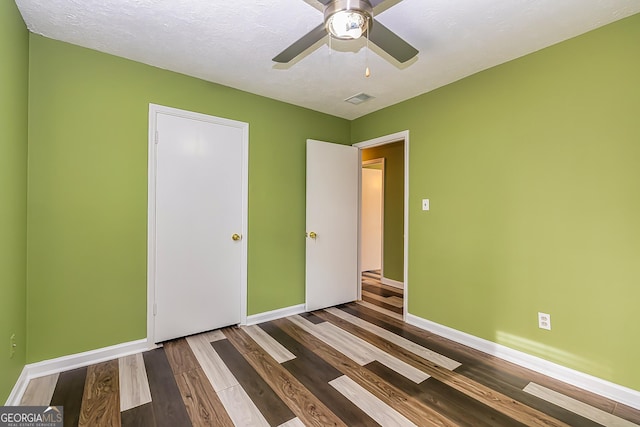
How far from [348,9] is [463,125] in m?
1.87

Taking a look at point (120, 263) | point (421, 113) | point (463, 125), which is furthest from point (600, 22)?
point (120, 263)

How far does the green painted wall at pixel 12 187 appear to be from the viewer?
1530mm

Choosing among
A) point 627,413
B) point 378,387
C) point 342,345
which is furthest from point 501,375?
point 342,345

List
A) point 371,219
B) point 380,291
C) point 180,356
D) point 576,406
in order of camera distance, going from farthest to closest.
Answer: point 371,219
point 380,291
point 180,356
point 576,406

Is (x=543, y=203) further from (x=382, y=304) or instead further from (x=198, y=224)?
(x=198, y=224)

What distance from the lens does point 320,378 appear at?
2.05m

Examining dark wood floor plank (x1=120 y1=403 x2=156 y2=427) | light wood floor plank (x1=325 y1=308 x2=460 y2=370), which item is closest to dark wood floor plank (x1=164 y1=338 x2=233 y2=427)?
dark wood floor plank (x1=120 y1=403 x2=156 y2=427)

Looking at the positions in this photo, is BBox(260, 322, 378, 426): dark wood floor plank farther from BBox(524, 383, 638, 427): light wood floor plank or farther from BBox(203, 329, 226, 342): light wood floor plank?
BBox(524, 383, 638, 427): light wood floor plank

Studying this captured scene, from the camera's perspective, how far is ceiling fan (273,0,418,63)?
4.13 feet

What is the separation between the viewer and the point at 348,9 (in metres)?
1.25

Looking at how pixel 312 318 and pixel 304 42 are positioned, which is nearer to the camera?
pixel 304 42

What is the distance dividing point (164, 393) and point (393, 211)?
151 inches

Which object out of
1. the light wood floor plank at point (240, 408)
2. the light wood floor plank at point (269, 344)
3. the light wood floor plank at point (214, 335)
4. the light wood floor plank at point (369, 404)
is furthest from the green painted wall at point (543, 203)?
the light wood floor plank at point (214, 335)

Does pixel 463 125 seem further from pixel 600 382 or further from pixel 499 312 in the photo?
pixel 600 382
